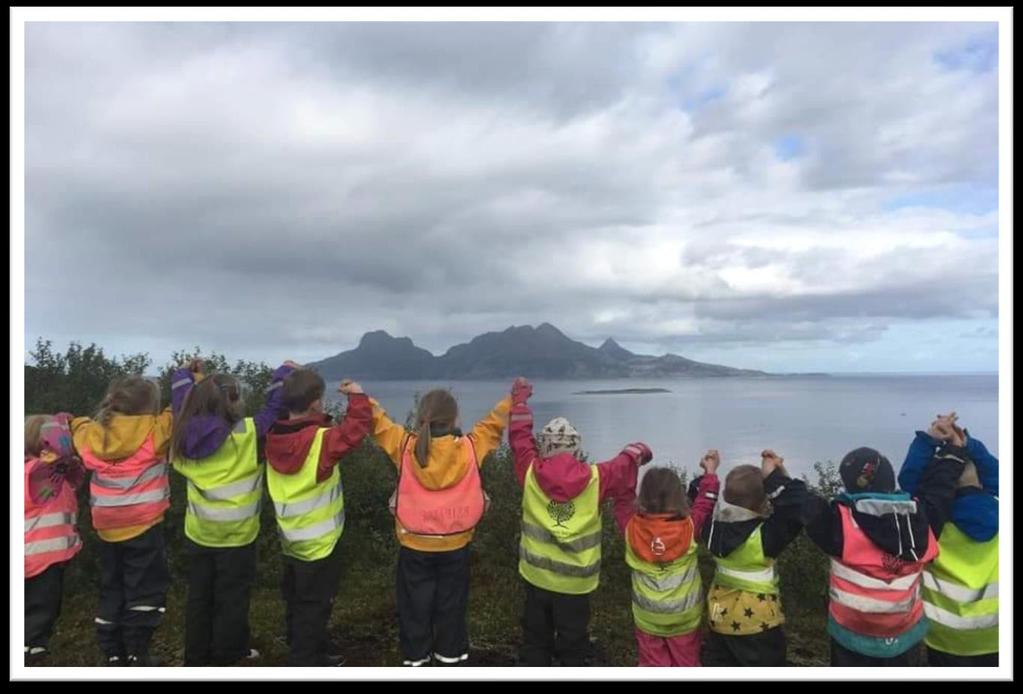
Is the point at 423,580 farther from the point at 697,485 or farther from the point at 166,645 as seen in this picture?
the point at 166,645

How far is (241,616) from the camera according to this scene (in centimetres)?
495

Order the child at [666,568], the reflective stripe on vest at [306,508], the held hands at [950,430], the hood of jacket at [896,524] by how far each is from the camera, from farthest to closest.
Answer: the reflective stripe on vest at [306,508] < the child at [666,568] < the held hands at [950,430] < the hood of jacket at [896,524]

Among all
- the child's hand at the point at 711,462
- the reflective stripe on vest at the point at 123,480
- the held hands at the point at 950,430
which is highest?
the held hands at the point at 950,430

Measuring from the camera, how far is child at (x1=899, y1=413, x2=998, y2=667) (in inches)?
162

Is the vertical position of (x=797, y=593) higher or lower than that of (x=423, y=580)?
lower

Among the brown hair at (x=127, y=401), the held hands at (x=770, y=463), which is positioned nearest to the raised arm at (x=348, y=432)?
the brown hair at (x=127, y=401)

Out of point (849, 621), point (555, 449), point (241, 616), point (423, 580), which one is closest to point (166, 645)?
point (241, 616)

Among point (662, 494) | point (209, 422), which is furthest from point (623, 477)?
point (209, 422)

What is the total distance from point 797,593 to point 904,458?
8.16 feet

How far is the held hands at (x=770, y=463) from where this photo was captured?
4.29m

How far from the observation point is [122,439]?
15.7ft

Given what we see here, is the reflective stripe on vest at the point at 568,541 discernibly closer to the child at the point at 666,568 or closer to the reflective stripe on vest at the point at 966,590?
the child at the point at 666,568

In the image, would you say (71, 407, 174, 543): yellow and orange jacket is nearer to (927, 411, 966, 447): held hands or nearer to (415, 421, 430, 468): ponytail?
(415, 421, 430, 468): ponytail

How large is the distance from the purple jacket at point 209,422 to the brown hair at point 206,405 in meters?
0.04
